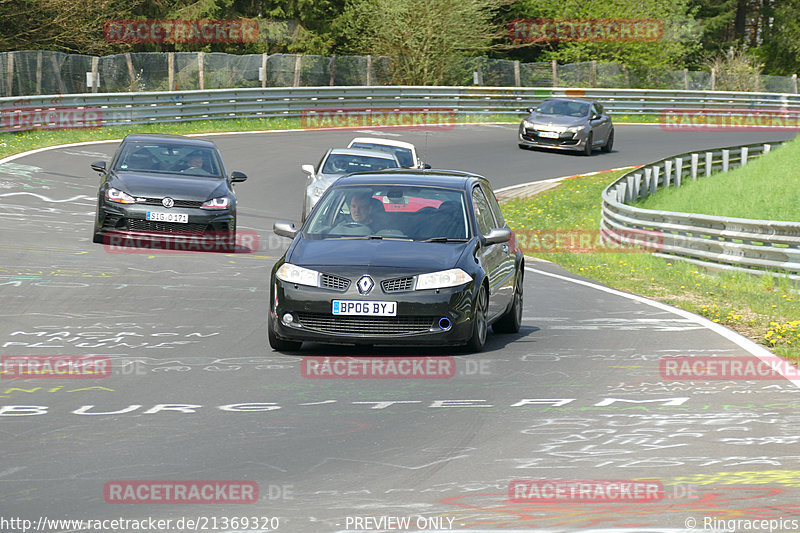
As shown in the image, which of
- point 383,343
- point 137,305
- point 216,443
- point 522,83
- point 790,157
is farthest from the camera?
point 522,83

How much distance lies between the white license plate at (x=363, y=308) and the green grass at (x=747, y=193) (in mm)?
16723

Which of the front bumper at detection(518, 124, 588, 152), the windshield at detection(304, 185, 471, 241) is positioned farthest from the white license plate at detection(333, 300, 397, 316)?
the front bumper at detection(518, 124, 588, 152)

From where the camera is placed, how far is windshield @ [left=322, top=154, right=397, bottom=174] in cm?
2242

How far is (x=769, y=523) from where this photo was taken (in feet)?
19.0

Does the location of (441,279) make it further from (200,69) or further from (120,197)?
(200,69)

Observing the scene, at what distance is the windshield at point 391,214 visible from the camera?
11.2m

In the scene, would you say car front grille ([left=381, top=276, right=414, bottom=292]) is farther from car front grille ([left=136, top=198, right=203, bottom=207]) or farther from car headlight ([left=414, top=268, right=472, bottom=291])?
car front grille ([left=136, top=198, right=203, bottom=207])

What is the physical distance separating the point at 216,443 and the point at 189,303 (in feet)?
19.7

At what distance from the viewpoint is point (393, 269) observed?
33.7 feet

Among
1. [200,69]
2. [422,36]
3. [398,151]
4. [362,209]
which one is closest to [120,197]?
[362,209]

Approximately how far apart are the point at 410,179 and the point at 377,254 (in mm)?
1551

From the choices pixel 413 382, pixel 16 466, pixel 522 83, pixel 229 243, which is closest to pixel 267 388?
pixel 413 382

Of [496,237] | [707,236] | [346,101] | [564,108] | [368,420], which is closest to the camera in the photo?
[368,420]

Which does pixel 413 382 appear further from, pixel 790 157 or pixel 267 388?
pixel 790 157
